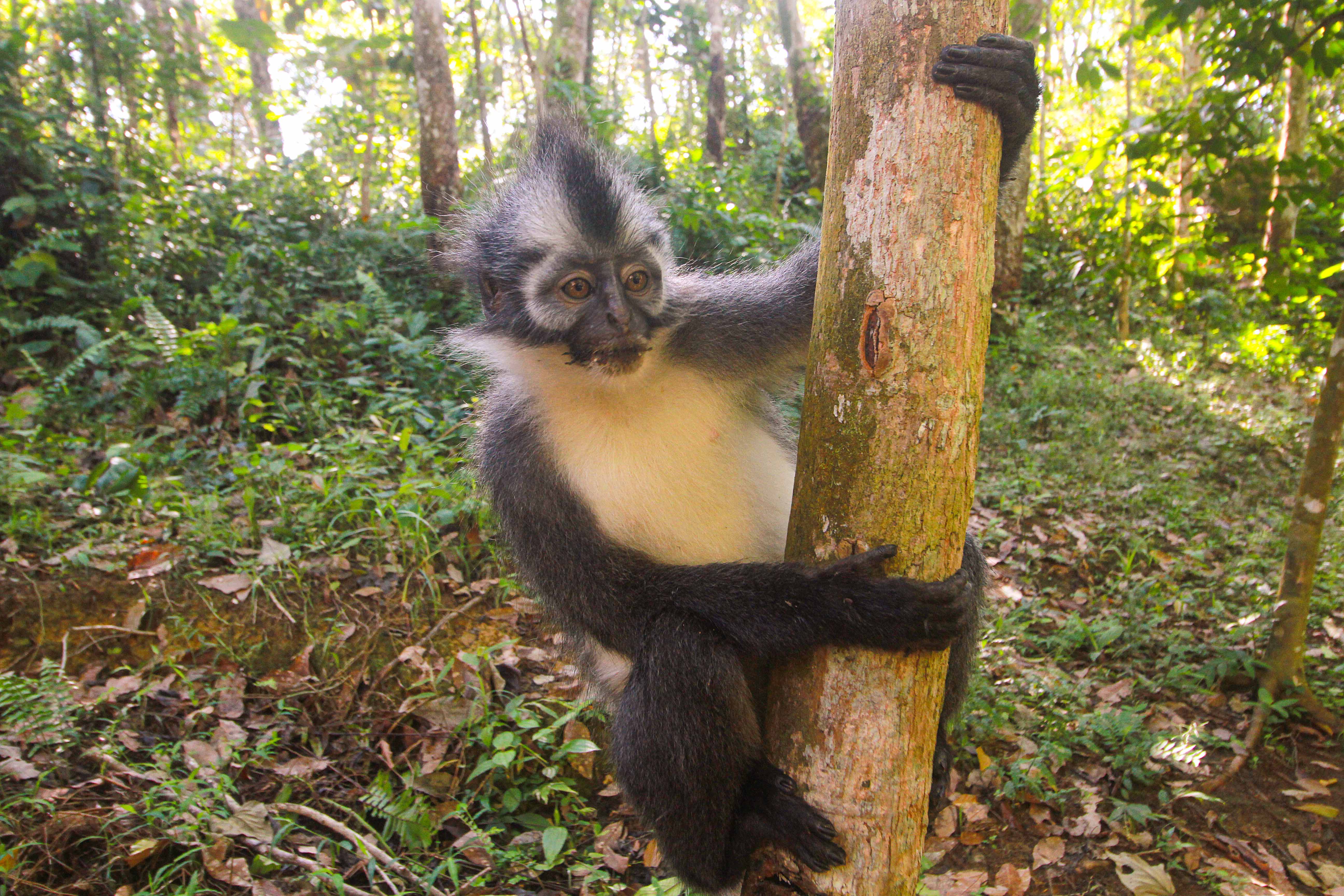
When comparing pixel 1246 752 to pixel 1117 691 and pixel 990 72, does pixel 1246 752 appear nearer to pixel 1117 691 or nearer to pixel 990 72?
pixel 1117 691

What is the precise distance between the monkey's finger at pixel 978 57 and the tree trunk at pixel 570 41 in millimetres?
8529

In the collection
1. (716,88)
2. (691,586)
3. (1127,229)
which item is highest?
(716,88)

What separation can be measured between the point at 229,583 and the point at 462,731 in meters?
1.64

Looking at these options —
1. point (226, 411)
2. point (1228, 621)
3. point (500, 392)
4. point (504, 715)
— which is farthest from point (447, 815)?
point (1228, 621)

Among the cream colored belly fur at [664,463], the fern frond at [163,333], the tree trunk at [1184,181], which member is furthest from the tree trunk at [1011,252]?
the fern frond at [163,333]

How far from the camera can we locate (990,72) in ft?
6.03

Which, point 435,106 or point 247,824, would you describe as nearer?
point 247,824

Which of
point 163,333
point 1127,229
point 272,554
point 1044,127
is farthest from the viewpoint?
point 1044,127

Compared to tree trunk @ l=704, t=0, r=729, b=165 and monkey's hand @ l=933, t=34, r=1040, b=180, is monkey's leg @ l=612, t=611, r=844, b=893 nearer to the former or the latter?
monkey's hand @ l=933, t=34, r=1040, b=180

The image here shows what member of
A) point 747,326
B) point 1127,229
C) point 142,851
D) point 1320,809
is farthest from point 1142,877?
point 1127,229

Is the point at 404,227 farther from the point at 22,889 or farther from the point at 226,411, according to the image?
the point at 22,889

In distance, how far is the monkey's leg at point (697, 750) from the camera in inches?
98.6

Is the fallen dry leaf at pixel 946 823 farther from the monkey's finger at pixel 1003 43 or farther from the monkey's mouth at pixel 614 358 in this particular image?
the monkey's finger at pixel 1003 43

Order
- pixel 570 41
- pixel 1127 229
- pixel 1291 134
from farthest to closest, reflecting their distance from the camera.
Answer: pixel 570 41 → pixel 1291 134 → pixel 1127 229
